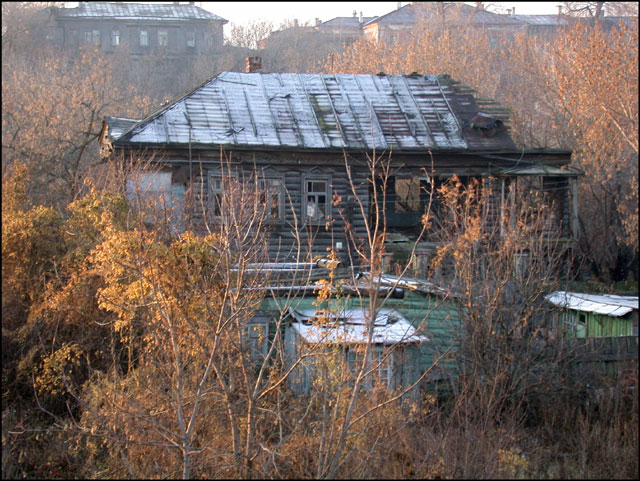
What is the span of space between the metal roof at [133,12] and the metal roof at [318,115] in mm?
5004

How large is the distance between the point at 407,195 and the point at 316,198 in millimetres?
7205

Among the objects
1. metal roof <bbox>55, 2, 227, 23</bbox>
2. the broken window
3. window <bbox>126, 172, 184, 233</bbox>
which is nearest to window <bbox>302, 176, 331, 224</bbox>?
window <bbox>126, 172, 184, 233</bbox>

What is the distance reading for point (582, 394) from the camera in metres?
10.3

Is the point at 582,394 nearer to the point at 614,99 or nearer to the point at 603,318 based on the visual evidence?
the point at 603,318

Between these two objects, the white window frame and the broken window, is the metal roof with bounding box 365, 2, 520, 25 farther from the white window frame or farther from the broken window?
the broken window

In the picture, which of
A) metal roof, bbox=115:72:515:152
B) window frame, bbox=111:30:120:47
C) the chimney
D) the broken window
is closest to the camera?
metal roof, bbox=115:72:515:152

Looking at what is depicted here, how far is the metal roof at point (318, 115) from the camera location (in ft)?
57.1

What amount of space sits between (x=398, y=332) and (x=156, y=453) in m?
4.42

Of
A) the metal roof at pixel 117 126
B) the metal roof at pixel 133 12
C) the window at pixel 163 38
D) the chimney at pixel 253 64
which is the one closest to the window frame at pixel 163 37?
the window at pixel 163 38

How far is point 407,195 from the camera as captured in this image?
80.2ft

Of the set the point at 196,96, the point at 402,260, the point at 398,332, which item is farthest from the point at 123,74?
the point at 398,332

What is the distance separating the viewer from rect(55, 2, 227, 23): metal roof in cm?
2370

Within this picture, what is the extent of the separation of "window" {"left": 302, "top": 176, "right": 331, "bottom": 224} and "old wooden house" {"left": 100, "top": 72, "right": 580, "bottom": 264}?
29 mm

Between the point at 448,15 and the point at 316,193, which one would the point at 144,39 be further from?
the point at 316,193
